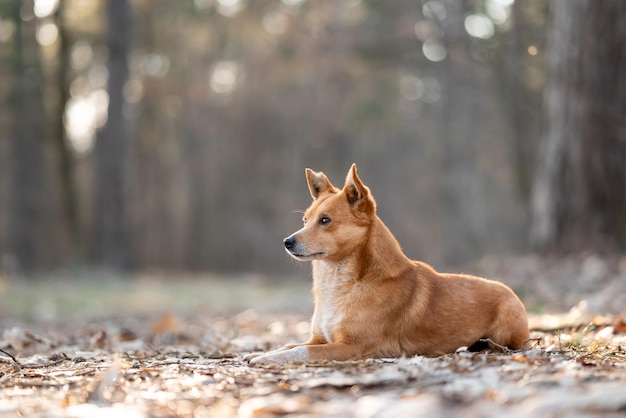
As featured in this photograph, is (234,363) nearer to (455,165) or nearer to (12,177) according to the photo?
(12,177)

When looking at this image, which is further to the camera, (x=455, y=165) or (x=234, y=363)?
(x=455, y=165)

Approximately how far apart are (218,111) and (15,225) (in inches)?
675

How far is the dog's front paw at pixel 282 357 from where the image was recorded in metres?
5.78

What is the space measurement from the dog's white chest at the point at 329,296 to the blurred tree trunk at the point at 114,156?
754 inches

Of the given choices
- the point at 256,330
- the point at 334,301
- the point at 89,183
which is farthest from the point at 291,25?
the point at 334,301

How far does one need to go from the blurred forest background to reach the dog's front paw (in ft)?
30.6

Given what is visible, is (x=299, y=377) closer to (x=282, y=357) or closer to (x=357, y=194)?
(x=282, y=357)

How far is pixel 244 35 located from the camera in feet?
124

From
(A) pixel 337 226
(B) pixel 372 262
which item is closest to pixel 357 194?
(A) pixel 337 226

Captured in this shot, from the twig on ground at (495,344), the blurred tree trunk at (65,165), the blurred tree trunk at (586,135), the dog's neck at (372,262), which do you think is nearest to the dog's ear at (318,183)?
the dog's neck at (372,262)

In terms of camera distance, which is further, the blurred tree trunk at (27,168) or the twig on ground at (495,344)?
the blurred tree trunk at (27,168)

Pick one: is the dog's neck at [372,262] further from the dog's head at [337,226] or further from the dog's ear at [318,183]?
the dog's ear at [318,183]

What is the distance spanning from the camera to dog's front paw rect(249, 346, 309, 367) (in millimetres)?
5781

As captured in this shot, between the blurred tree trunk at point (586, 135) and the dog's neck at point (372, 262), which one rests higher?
the blurred tree trunk at point (586, 135)
